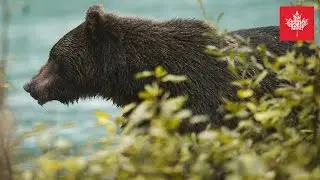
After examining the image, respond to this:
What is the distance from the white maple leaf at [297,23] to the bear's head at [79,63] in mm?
2109

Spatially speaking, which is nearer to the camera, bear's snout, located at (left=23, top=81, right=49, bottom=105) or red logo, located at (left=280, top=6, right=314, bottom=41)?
red logo, located at (left=280, top=6, right=314, bottom=41)

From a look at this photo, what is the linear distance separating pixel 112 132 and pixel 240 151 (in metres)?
0.81

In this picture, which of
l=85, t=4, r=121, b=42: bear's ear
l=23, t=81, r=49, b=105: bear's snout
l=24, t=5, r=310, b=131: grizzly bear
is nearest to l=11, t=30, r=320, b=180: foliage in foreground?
l=24, t=5, r=310, b=131: grizzly bear

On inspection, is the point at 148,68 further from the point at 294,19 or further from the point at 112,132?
the point at 112,132

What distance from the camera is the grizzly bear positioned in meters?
8.29

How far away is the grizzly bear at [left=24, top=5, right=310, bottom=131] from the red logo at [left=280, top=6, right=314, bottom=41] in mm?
632

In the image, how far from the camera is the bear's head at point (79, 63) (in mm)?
8820

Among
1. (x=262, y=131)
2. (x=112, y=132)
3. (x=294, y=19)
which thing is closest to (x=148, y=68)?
(x=294, y=19)

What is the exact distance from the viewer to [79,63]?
910 centimetres

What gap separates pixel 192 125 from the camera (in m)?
7.79

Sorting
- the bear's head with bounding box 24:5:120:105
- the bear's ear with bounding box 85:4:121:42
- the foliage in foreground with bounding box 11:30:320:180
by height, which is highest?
the foliage in foreground with bounding box 11:30:320:180

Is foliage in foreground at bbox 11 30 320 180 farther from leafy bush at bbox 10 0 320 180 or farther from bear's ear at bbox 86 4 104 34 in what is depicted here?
bear's ear at bbox 86 4 104 34

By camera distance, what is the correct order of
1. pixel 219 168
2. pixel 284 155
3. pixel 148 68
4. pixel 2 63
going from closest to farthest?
pixel 284 155 → pixel 219 168 → pixel 2 63 → pixel 148 68

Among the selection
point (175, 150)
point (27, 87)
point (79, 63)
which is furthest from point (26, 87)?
point (175, 150)
